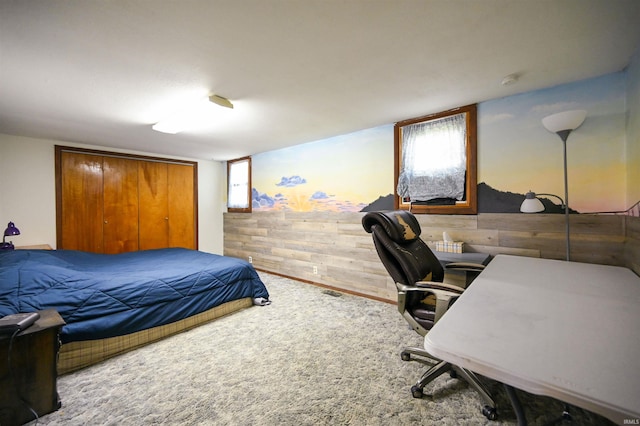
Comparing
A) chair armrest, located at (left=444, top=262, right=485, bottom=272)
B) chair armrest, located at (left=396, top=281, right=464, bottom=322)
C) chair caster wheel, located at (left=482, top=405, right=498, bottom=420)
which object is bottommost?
chair caster wheel, located at (left=482, top=405, right=498, bottom=420)

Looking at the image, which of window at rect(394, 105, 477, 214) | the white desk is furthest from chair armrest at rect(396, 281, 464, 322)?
window at rect(394, 105, 477, 214)

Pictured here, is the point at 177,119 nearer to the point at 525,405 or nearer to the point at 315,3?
the point at 315,3

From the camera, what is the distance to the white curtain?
2930mm

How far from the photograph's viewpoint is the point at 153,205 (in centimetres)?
501

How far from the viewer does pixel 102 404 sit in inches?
66.0

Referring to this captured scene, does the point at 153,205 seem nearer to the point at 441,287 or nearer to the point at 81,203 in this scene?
the point at 81,203

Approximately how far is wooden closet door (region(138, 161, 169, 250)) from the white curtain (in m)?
4.56

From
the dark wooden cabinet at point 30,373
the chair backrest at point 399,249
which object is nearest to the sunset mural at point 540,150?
the chair backrest at point 399,249

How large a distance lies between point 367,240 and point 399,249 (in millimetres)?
1805

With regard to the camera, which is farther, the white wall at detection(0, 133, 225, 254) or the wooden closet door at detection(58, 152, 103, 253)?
the wooden closet door at detection(58, 152, 103, 253)

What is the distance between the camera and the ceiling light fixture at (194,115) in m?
2.58

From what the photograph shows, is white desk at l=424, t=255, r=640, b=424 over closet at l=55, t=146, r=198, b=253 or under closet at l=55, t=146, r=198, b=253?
under

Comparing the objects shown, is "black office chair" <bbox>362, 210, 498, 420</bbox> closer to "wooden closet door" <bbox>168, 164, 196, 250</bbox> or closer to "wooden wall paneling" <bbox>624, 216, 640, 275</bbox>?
"wooden wall paneling" <bbox>624, 216, 640, 275</bbox>

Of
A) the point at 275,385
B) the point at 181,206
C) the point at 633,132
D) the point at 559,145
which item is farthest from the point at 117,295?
the point at 633,132
